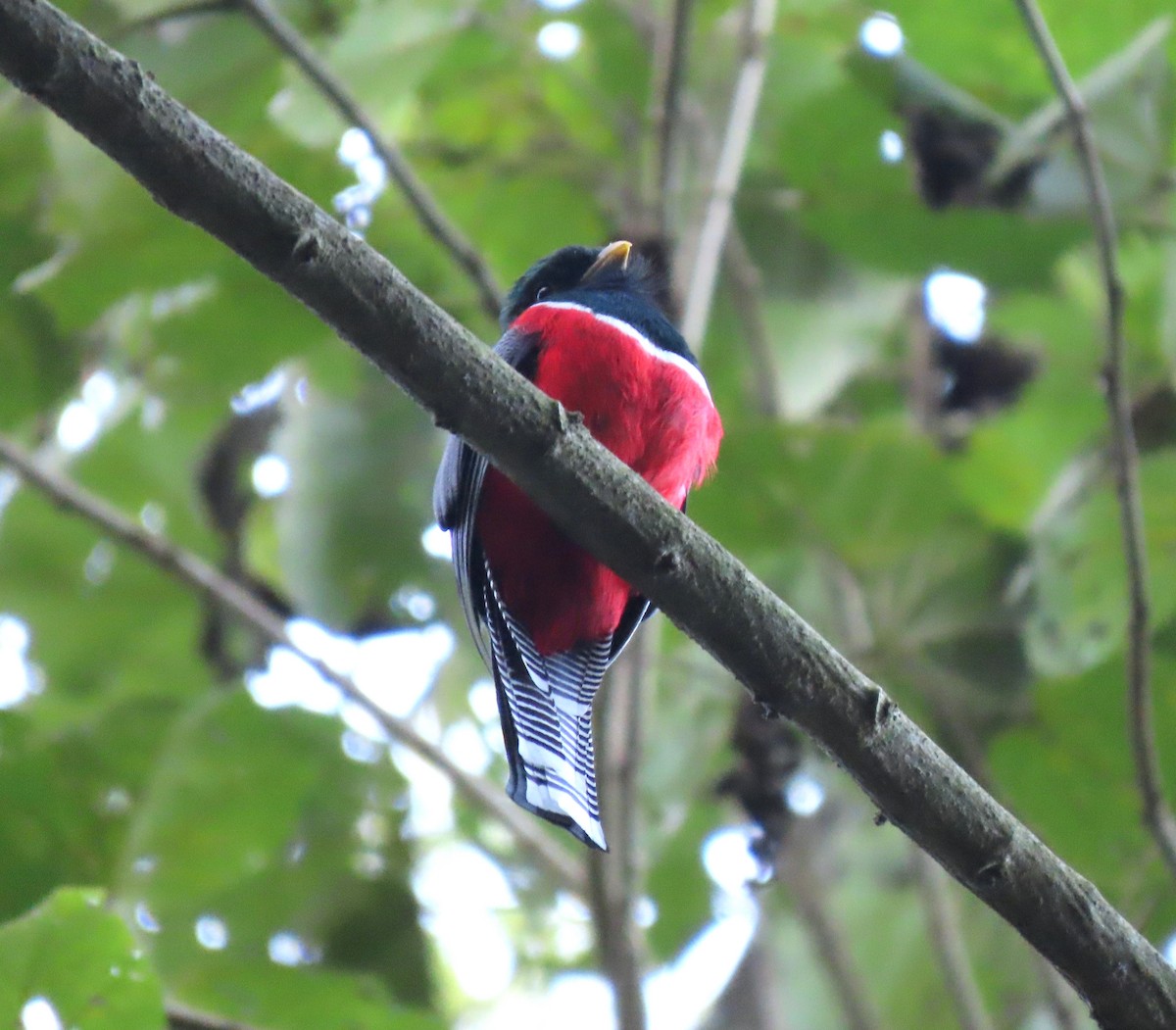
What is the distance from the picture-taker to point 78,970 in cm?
218

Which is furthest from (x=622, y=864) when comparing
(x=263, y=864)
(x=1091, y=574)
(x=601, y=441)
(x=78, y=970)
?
(x=1091, y=574)

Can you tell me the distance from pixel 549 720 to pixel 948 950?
1259 mm

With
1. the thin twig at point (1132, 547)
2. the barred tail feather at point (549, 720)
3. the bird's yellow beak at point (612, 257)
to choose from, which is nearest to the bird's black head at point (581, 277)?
the bird's yellow beak at point (612, 257)

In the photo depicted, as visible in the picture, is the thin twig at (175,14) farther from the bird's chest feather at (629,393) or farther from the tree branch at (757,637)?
the tree branch at (757,637)

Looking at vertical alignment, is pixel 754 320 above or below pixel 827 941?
above

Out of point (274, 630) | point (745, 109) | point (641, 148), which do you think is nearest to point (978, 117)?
point (745, 109)

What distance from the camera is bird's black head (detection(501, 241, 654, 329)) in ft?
11.6

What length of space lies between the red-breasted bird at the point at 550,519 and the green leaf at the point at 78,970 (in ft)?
2.54

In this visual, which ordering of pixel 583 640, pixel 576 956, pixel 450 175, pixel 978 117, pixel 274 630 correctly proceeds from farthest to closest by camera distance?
pixel 576 956 < pixel 450 175 < pixel 978 117 < pixel 274 630 < pixel 583 640

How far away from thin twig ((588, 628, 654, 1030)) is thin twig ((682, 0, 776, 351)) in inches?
26.3

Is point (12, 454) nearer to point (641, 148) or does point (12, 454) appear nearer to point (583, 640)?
point (583, 640)

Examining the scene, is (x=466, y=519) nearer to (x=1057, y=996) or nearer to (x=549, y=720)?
(x=549, y=720)

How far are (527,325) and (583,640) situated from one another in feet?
2.13

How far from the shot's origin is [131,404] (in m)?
4.56
